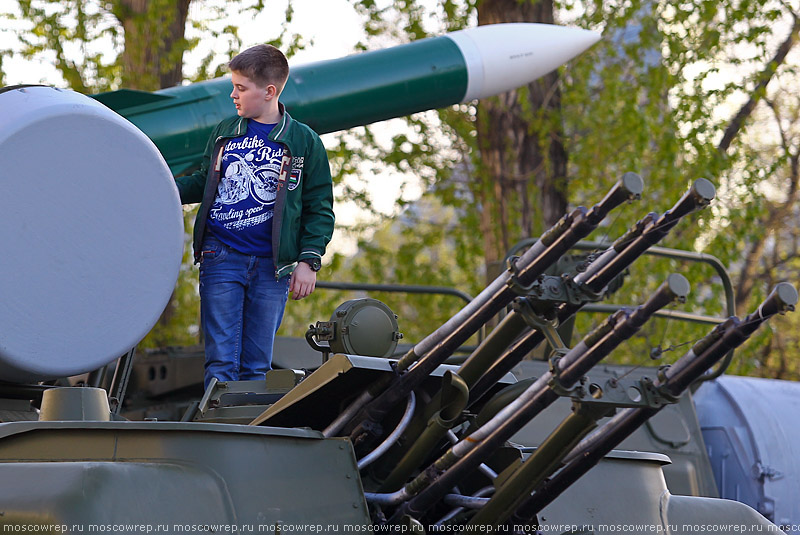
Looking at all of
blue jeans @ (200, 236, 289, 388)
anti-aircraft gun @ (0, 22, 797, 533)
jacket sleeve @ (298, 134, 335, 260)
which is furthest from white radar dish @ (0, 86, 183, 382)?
jacket sleeve @ (298, 134, 335, 260)

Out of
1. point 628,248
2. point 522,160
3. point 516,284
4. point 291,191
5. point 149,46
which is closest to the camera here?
point 628,248

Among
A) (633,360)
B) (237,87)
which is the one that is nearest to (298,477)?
→ (237,87)

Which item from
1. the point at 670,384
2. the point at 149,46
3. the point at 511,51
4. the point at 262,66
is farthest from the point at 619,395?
the point at 149,46

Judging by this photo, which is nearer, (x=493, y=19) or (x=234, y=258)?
(x=234, y=258)

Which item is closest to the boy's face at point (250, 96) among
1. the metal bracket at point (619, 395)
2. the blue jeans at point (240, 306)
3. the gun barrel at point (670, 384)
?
the blue jeans at point (240, 306)

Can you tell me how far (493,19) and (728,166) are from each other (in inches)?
120

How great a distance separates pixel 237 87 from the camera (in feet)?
15.0

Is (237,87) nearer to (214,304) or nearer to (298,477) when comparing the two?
(214,304)

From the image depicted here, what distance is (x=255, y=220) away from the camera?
4.48 meters

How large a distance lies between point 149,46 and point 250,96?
576 centimetres

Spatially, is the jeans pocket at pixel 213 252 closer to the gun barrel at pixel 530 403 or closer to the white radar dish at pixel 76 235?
the white radar dish at pixel 76 235

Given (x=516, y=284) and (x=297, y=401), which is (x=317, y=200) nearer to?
(x=297, y=401)

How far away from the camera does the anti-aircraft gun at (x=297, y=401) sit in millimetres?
2926

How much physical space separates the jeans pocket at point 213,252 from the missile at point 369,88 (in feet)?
7.77
